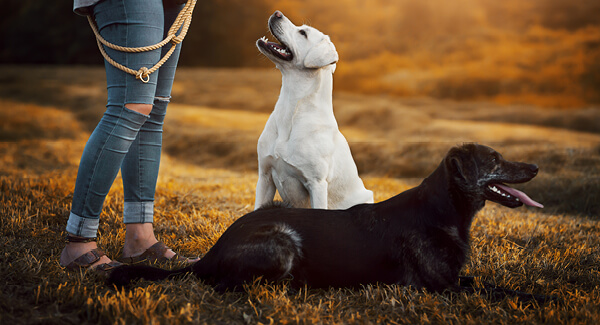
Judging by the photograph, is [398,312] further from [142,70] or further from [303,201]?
[142,70]

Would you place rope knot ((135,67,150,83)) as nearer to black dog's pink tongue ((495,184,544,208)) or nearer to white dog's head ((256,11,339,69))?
white dog's head ((256,11,339,69))

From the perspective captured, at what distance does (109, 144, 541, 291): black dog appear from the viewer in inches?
108

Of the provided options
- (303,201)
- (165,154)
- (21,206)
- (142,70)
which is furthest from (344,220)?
(165,154)

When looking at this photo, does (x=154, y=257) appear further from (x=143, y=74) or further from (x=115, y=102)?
(x=143, y=74)

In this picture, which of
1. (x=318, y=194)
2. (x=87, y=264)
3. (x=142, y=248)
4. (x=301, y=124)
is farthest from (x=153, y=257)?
(x=301, y=124)

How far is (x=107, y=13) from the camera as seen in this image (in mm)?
2811

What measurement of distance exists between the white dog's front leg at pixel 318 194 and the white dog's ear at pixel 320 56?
87cm

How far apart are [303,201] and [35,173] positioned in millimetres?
4770

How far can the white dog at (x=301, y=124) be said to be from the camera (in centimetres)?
363

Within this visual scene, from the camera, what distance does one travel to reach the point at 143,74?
2895 millimetres

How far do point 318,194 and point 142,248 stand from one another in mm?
1291

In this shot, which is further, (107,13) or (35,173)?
(35,173)

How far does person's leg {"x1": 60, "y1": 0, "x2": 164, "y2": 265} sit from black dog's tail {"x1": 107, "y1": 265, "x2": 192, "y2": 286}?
0.42 meters

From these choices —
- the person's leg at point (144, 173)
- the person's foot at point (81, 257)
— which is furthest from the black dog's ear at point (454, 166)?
the person's foot at point (81, 257)
